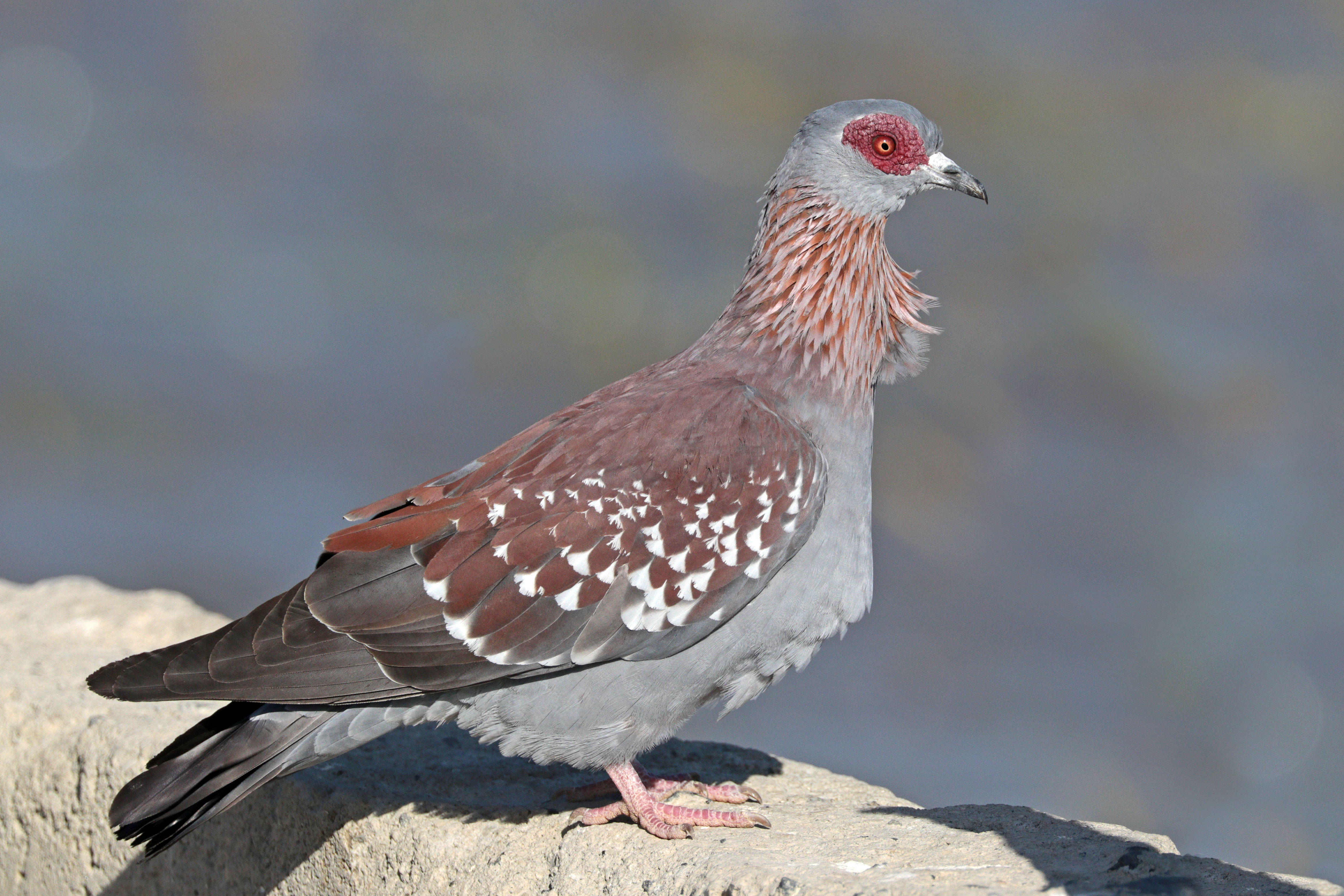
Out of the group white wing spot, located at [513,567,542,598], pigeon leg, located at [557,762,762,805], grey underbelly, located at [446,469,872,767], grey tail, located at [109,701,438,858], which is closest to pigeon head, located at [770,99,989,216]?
grey underbelly, located at [446,469,872,767]

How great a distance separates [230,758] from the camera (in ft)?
18.1

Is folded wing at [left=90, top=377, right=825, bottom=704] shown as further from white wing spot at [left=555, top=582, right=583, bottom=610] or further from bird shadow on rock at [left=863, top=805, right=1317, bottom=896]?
bird shadow on rock at [left=863, top=805, right=1317, bottom=896]

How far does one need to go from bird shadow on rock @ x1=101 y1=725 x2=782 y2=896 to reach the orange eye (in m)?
2.91

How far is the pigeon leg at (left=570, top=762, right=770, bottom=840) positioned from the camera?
18.8ft

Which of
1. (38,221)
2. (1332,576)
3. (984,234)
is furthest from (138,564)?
(1332,576)

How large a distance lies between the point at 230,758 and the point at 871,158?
3.74 meters

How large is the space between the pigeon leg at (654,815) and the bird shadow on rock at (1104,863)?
0.78 m

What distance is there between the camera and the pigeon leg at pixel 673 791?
20.3 feet

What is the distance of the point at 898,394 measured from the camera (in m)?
12.3

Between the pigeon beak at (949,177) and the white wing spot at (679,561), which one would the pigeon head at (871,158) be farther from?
the white wing spot at (679,561)

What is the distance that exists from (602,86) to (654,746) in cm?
1187

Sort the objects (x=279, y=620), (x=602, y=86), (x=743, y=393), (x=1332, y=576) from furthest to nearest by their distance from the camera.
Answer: (x=602, y=86) → (x=1332, y=576) → (x=743, y=393) → (x=279, y=620)

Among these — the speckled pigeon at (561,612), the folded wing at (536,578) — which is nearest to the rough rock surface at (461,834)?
the speckled pigeon at (561,612)

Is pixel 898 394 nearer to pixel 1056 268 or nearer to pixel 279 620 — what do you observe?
pixel 1056 268
